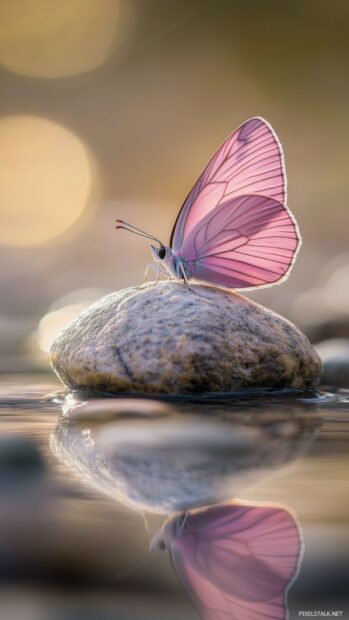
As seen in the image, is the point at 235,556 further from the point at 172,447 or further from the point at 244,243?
the point at 244,243

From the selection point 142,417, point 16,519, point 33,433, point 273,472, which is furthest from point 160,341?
point 16,519

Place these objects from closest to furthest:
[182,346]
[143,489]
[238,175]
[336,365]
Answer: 1. [143,489]
2. [182,346]
3. [238,175]
4. [336,365]

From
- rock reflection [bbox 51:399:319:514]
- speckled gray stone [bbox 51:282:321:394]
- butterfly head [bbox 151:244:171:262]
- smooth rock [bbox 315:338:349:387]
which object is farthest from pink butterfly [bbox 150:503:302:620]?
smooth rock [bbox 315:338:349:387]

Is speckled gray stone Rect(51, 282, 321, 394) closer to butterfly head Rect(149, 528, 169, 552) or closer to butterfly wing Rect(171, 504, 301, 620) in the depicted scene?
butterfly wing Rect(171, 504, 301, 620)

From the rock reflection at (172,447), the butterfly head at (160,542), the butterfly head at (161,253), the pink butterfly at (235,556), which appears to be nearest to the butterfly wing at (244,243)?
the butterfly head at (161,253)

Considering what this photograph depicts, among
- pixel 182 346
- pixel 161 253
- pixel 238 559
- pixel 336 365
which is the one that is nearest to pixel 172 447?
pixel 238 559

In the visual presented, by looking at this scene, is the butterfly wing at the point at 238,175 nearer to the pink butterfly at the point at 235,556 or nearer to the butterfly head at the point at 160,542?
the pink butterfly at the point at 235,556
